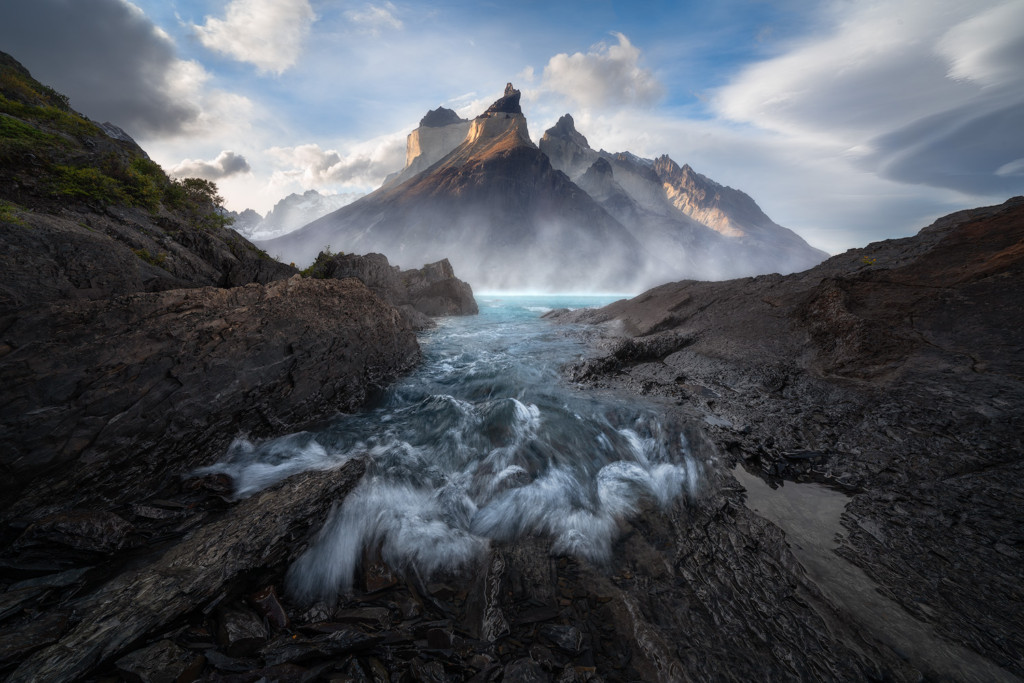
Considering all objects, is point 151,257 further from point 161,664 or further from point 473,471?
point 473,471

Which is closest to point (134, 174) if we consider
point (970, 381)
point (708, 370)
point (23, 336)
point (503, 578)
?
point (23, 336)

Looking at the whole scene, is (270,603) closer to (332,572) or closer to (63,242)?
(332,572)

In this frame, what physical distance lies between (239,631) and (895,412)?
854 centimetres

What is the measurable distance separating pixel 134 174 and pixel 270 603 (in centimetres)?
1090

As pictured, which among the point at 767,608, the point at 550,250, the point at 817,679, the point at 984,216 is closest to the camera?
the point at 817,679

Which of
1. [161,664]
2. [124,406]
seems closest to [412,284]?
[124,406]

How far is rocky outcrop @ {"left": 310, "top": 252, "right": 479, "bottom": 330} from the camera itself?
592 inches

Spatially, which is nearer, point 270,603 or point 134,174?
point 270,603

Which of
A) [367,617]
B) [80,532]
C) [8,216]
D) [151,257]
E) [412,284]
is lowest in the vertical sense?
[367,617]

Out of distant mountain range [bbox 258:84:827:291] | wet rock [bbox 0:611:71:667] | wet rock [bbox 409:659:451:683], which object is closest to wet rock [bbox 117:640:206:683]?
wet rock [bbox 0:611:71:667]

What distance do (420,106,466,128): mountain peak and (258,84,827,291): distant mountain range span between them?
1.99 ft

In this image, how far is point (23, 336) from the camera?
384cm

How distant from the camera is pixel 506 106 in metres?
141

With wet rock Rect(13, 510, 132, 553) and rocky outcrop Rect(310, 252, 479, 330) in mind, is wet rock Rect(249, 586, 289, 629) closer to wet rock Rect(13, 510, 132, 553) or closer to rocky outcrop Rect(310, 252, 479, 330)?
wet rock Rect(13, 510, 132, 553)
